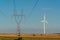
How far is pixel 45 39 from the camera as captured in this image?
33625mm

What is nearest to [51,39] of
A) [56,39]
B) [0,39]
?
[56,39]

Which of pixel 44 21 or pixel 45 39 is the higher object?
pixel 44 21

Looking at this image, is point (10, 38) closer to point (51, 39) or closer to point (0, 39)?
point (0, 39)

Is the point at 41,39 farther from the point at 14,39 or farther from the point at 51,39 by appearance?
the point at 14,39

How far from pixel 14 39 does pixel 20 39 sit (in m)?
0.92

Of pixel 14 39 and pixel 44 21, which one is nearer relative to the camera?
pixel 14 39

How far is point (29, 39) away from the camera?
3384cm

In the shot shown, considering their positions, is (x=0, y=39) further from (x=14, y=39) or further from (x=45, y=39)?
(x=45, y=39)

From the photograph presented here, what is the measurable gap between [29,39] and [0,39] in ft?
14.6

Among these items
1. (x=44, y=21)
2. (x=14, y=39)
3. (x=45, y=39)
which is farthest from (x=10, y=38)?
(x=44, y=21)

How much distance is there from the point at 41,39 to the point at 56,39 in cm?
228

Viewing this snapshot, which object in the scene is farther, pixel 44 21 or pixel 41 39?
pixel 44 21

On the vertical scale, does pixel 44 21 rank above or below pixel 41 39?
above

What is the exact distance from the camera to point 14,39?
3334 centimetres
